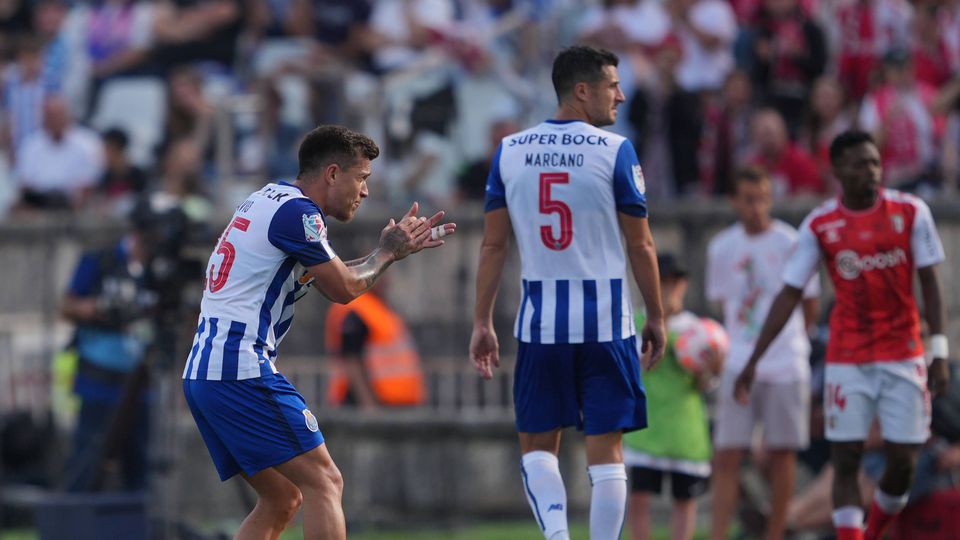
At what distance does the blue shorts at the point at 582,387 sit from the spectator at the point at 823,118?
6.64m

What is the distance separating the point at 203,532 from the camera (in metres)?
11.4

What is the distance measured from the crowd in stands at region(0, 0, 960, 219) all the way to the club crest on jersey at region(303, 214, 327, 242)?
687 cm

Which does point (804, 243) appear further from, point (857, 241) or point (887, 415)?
point (887, 415)

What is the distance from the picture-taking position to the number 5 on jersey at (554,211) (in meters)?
8.49

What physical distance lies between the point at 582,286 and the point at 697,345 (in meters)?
2.09

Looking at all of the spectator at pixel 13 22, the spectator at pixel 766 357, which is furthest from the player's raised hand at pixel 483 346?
the spectator at pixel 13 22

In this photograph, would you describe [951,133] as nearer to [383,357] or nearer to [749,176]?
[749,176]

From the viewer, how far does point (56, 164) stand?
683 inches

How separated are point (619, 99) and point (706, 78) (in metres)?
7.33

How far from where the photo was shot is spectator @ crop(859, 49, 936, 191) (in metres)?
14.3

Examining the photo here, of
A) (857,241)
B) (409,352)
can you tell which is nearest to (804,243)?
(857,241)

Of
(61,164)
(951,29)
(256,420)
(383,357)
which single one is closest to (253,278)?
(256,420)

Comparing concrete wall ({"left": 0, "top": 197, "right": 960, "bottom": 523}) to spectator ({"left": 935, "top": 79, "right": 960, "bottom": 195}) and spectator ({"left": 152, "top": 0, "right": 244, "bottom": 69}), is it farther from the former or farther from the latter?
spectator ({"left": 152, "top": 0, "right": 244, "bottom": 69})

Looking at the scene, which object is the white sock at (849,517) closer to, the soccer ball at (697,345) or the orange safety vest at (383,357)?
the soccer ball at (697,345)
